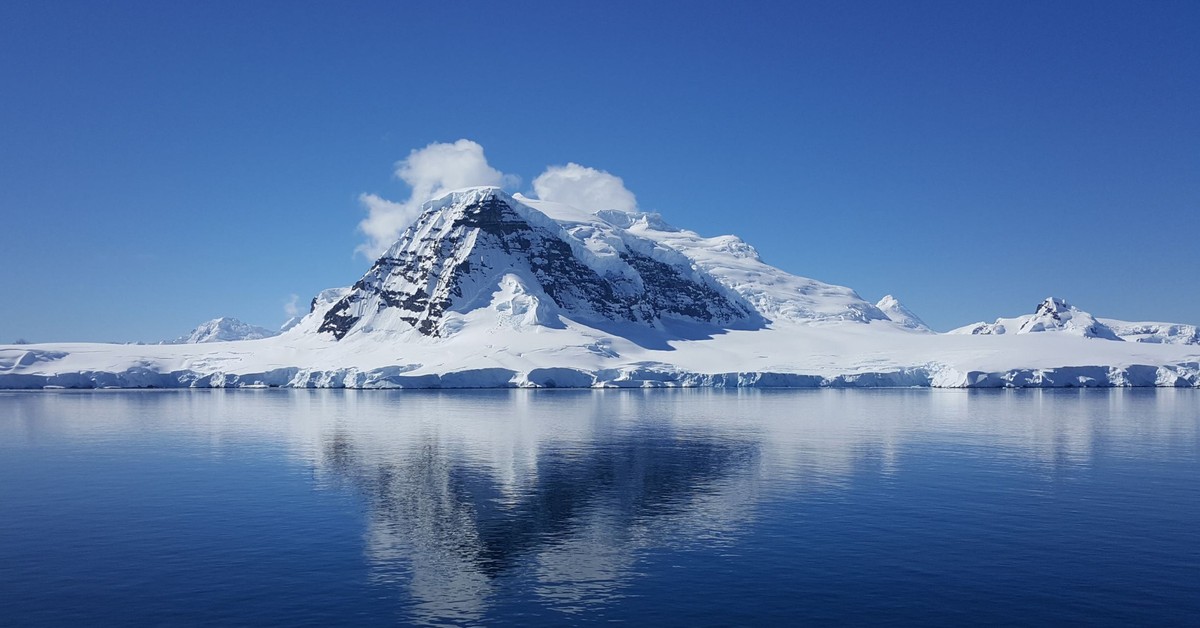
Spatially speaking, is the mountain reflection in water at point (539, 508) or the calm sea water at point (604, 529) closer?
the calm sea water at point (604, 529)

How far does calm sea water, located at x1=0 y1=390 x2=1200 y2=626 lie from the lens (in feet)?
64.6

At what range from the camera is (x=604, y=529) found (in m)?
27.4

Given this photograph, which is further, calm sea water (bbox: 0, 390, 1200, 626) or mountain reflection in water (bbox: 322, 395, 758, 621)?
mountain reflection in water (bbox: 322, 395, 758, 621)

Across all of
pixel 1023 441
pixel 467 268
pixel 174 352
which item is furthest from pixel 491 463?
pixel 467 268

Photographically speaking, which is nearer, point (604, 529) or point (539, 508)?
point (604, 529)

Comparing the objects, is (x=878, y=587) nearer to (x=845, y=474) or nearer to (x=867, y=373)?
(x=845, y=474)

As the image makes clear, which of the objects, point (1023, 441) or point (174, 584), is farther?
point (1023, 441)

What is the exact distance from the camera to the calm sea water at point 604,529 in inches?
776

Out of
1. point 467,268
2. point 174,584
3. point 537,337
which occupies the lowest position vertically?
point 174,584

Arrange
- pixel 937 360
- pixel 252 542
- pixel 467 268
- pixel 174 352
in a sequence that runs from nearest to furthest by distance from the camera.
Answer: pixel 252 542, pixel 937 360, pixel 174 352, pixel 467 268

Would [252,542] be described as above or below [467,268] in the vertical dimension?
below

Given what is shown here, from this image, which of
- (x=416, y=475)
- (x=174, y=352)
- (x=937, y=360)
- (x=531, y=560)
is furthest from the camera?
(x=174, y=352)

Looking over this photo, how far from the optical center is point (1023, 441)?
52719 mm

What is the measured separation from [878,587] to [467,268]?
17929 cm
